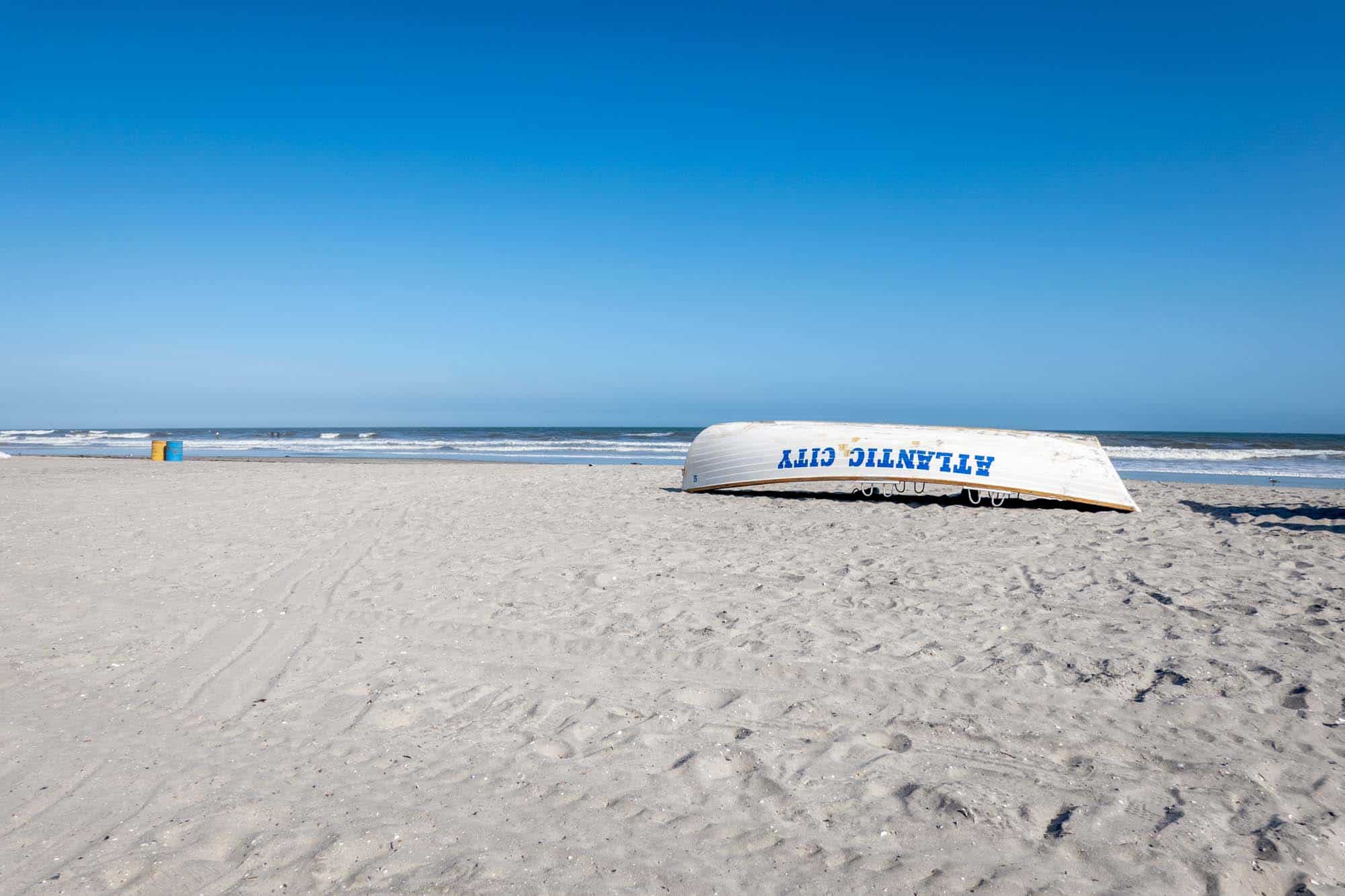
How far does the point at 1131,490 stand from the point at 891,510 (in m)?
5.59

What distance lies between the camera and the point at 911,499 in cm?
985

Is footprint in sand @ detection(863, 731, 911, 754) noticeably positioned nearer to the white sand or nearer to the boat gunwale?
the white sand

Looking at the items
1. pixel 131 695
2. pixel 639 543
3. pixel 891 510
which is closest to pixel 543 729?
pixel 131 695

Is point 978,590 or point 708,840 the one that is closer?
point 708,840

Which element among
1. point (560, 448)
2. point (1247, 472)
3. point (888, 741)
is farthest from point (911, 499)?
point (560, 448)

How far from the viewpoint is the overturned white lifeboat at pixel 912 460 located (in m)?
9.14

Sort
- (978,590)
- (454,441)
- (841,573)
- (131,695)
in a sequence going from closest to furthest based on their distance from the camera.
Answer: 1. (131,695)
2. (978,590)
3. (841,573)
4. (454,441)

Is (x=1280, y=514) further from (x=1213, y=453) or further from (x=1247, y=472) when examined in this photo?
(x=1213, y=453)

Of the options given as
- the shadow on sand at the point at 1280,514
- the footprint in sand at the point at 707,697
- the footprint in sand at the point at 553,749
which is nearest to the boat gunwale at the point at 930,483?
the shadow on sand at the point at 1280,514

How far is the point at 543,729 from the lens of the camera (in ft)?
10.4

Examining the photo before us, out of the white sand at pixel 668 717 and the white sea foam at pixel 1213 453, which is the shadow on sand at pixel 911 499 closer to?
the white sand at pixel 668 717

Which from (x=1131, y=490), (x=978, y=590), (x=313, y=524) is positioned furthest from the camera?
(x=1131, y=490)

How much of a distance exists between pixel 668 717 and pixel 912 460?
277 inches

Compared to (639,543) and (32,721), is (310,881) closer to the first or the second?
(32,721)
